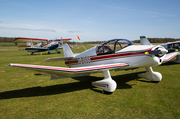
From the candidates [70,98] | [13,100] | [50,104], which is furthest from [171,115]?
[13,100]

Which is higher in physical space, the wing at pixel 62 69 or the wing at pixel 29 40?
the wing at pixel 29 40

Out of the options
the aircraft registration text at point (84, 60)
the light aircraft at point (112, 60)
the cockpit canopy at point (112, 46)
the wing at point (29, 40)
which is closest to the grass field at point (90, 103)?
the light aircraft at point (112, 60)

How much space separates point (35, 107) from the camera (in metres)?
3.85

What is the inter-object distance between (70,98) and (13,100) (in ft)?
6.54

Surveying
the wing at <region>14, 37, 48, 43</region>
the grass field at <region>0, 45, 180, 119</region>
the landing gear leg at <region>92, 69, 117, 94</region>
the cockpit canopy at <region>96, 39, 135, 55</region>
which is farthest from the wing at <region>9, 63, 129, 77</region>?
the wing at <region>14, 37, 48, 43</region>

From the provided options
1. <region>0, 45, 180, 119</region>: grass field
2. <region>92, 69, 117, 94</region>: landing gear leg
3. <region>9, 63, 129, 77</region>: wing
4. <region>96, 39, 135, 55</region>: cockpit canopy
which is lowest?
<region>0, 45, 180, 119</region>: grass field

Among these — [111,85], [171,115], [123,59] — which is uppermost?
[123,59]

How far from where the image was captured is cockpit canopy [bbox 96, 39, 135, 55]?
5.53 metres

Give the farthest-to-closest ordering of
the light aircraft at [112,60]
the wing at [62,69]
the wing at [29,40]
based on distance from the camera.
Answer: the wing at [29,40] < the light aircraft at [112,60] < the wing at [62,69]

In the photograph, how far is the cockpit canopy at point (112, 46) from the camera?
5527 mm

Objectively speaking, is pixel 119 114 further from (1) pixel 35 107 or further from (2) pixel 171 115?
(1) pixel 35 107

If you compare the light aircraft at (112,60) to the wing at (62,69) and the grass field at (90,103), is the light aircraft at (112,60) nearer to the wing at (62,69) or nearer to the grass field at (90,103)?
the wing at (62,69)

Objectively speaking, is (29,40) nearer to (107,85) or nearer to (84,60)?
(84,60)

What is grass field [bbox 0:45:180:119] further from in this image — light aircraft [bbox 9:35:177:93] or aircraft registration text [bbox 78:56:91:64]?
aircraft registration text [bbox 78:56:91:64]
